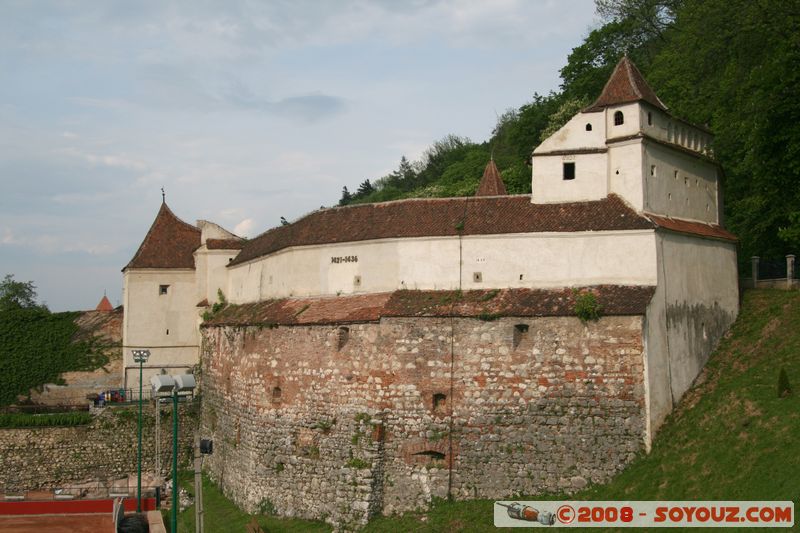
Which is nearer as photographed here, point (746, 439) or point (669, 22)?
point (746, 439)

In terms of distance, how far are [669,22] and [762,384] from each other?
3931 centimetres

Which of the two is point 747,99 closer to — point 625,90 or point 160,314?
point 625,90

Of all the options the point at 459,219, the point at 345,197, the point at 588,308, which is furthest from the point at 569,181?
the point at 345,197

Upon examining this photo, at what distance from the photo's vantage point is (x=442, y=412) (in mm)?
27656

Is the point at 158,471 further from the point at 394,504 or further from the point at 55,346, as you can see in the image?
the point at 394,504

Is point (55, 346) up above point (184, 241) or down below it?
below

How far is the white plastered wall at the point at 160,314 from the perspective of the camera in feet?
154

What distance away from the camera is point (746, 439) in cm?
2345

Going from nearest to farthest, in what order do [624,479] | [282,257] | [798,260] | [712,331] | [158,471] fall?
[624,479] → [712,331] → [282,257] → [798,260] → [158,471]

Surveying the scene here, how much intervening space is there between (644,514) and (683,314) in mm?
7399

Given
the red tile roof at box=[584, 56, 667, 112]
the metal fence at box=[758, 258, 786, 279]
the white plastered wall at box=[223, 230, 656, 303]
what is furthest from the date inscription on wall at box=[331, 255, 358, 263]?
the metal fence at box=[758, 258, 786, 279]

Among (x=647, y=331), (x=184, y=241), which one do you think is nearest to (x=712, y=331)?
(x=647, y=331)

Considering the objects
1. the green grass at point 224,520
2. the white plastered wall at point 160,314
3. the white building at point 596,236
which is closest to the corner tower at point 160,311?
the white plastered wall at point 160,314

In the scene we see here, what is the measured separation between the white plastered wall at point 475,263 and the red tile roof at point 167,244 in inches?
613
